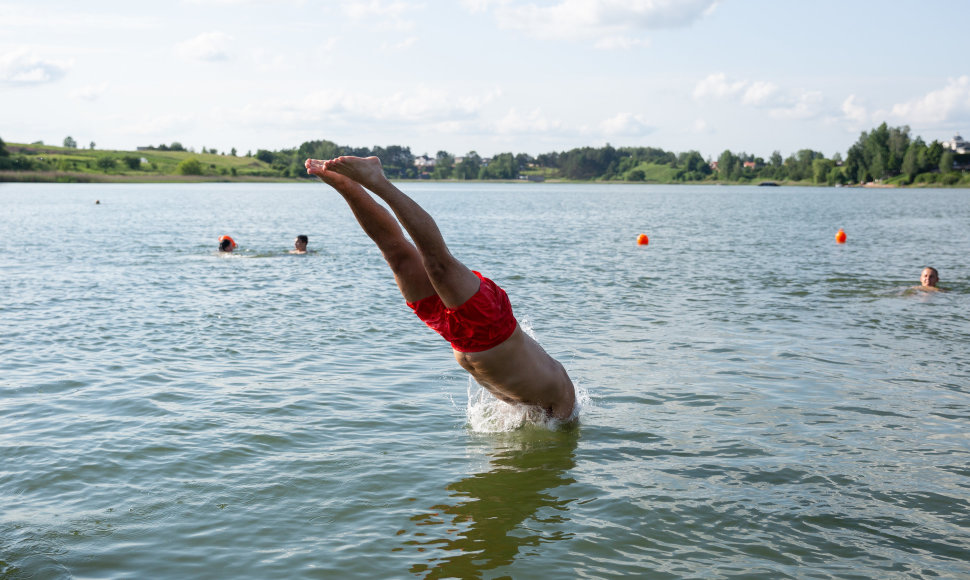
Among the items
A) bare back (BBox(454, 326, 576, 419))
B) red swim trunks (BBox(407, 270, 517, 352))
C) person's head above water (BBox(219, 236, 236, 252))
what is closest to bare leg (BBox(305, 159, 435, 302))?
red swim trunks (BBox(407, 270, 517, 352))

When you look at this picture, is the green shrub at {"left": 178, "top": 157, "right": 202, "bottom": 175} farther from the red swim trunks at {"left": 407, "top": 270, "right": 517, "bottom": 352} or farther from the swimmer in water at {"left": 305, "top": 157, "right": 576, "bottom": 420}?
the red swim trunks at {"left": 407, "top": 270, "right": 517, "bottom": 352}

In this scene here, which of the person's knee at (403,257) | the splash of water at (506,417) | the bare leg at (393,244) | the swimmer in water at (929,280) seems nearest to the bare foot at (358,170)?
the bare leg at (393,244)

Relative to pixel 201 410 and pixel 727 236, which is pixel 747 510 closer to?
pixel 201 410

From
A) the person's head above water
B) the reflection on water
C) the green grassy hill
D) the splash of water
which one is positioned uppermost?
the green grassy hill

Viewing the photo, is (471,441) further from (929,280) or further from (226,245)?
(226,245)

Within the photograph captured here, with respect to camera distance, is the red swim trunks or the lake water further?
the red swim trunks

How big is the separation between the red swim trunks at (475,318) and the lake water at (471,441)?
166 centimetres

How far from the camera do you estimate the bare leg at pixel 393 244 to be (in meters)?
7.47

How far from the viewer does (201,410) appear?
1065cm

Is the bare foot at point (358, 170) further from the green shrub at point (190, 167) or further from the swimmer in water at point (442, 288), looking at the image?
the green shrub at point (190, 167)

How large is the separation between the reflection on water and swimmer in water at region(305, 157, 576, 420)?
2.83 feet

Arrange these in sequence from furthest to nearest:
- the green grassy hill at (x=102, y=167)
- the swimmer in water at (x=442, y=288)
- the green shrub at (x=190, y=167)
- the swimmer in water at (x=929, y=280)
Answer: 1. the green shrub at (x=190, y=167)
2. the green grassy hill at (x=102, y=167)
3. the swimmer in water at (x=929, y=280)
4. the swimmer in water at (x=442, y=288)

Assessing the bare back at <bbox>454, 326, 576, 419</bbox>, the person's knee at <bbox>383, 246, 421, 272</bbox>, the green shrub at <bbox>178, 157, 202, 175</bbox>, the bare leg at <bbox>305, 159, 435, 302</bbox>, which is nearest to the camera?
the bare leg at <bbox>305, 159, 435, 302</bbox>

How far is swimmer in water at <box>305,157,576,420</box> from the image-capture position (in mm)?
6703
